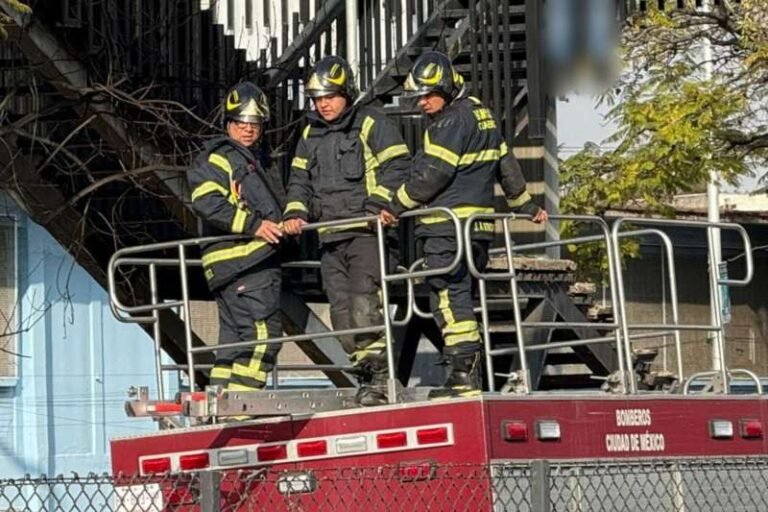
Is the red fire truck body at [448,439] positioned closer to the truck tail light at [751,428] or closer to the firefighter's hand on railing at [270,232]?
the truck tail light at [751,428]

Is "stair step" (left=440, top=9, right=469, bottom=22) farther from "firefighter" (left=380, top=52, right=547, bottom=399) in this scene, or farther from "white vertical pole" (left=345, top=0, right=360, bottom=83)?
"firefighter" (left=380, top=52, right=547, bottom=399)

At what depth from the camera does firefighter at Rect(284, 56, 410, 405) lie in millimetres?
9500

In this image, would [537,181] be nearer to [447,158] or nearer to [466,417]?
[447,158]

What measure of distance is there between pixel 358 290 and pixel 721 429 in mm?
2035

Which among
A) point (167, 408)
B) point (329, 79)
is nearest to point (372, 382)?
point (167, 408)

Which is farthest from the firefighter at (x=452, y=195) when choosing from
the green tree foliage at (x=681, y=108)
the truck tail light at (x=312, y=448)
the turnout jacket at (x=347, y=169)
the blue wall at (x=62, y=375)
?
the blue wall at (x=62, y=375)

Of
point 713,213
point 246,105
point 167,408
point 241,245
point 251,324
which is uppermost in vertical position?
point 713,213

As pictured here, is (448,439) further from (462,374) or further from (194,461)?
(194,461)

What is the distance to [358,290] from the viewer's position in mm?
9523

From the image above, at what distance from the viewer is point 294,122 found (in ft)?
40.9

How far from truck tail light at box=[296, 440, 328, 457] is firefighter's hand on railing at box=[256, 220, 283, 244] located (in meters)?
1.18

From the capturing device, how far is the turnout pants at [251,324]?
949 centimetres

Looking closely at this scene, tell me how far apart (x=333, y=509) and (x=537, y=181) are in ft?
19.8

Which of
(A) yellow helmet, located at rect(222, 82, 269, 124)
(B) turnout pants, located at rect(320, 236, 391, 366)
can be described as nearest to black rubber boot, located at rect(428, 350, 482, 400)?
(B) turnout pants, located at rect(320, 236, 391, 366)
